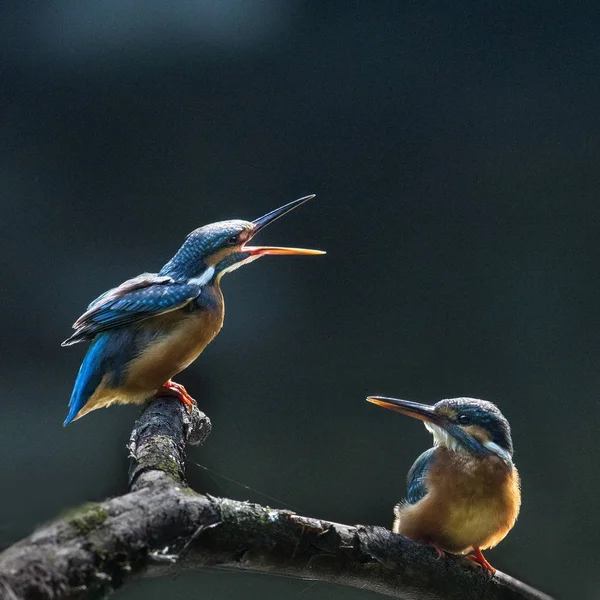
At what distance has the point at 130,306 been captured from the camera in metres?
1.52

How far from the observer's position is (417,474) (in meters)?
1.50

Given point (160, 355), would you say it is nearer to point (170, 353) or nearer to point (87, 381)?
point (170, 353)

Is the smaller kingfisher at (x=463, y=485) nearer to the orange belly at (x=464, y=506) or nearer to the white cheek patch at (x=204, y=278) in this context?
the orange belly at (x=464, y=506)

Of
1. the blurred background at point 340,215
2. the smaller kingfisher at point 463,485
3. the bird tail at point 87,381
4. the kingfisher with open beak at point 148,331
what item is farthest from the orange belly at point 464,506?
the blurred background at point 340,215

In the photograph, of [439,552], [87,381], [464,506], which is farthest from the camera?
[87,381]

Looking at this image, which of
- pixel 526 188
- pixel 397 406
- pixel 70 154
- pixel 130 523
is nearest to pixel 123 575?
pixel 130 523

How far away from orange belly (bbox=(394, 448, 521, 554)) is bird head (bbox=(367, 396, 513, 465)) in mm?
26

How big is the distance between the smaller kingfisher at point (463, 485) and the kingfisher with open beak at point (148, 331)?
38cm

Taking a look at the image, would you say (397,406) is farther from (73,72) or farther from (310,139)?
(73,72)

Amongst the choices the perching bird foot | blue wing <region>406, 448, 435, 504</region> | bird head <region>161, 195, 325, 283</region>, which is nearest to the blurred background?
bird head <region>161, 195, 325, 283</region>

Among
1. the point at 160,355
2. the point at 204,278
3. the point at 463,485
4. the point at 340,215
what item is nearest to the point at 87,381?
the point at 160,355

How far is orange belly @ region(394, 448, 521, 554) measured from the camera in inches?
53.6

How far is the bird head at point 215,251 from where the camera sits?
1.61m

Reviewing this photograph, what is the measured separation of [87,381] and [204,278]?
0.30 metres
